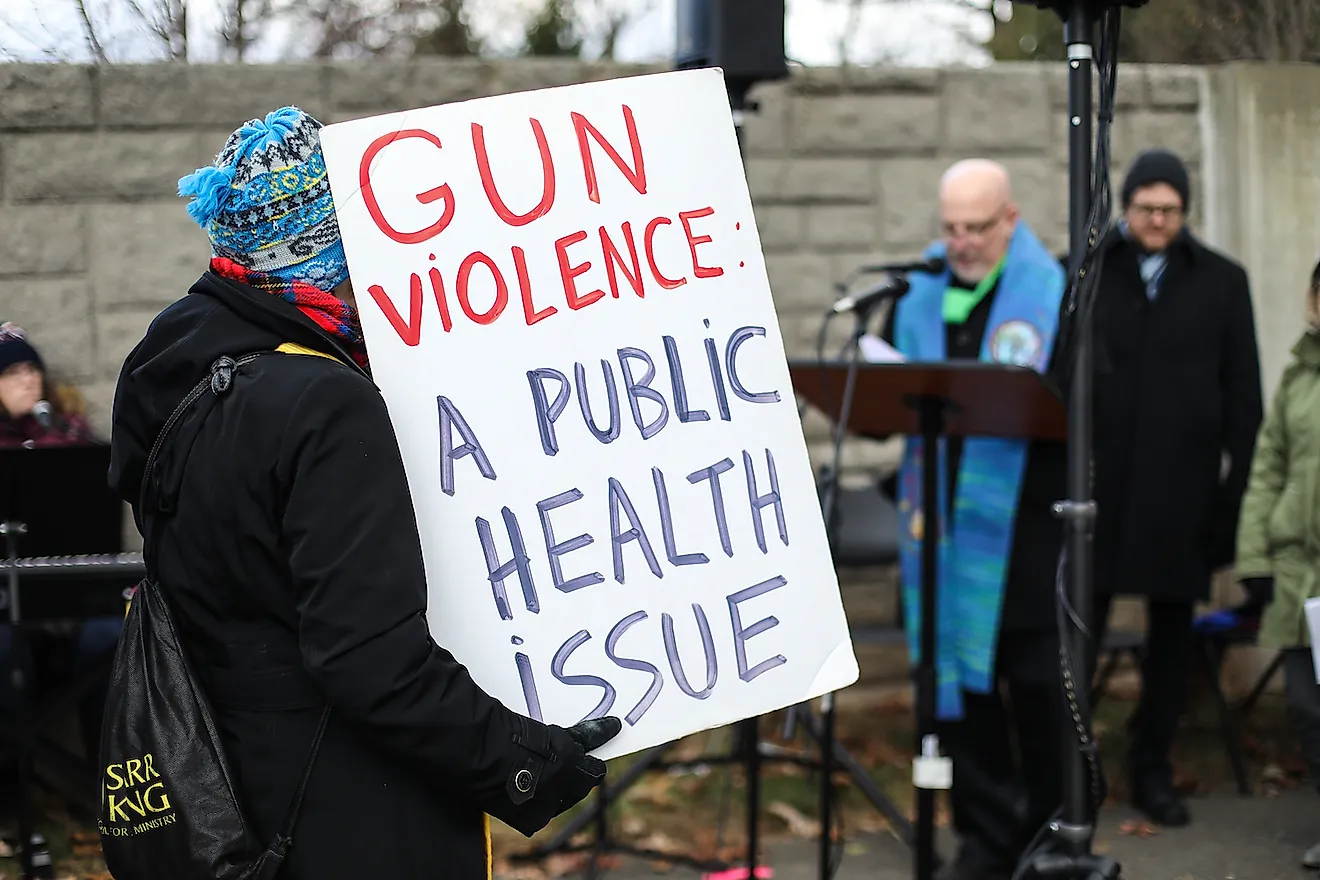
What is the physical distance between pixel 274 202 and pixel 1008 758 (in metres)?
3.10

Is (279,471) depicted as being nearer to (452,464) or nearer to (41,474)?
(452,464)

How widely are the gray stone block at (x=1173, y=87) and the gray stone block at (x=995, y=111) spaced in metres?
0.39

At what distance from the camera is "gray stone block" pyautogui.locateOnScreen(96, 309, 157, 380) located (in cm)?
505

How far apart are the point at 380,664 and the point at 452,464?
0.31 m

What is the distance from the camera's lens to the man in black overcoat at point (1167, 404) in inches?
178

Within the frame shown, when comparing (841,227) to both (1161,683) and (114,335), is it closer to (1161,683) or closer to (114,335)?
(1161,683)

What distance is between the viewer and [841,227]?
5543 millimetres

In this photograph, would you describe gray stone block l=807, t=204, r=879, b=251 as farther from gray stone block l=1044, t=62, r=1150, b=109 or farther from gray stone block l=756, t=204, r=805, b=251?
gray stone block l=1044, t=62, r=1150, b=109

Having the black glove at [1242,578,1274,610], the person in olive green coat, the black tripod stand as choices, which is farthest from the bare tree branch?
the black glove at [1242,578,1274,610]

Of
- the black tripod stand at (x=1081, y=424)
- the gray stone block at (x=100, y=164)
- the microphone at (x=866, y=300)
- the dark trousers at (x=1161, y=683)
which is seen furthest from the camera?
the gray stone block at (x=100, y=164)

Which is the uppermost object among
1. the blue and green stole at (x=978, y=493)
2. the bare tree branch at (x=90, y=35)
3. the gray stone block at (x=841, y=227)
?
the bare tree branch at (x=90, y=35)

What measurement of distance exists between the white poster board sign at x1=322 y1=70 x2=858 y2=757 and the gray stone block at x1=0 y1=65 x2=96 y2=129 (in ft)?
12.1

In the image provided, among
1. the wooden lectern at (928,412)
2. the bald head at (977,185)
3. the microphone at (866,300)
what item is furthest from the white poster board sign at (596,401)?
the bald head at (977,185)

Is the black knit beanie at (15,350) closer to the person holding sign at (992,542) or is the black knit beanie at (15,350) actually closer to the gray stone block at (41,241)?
the gray stone block at (41,241)
